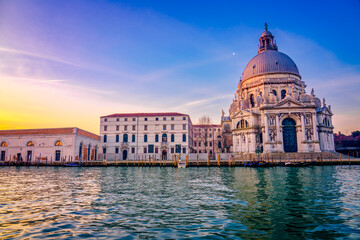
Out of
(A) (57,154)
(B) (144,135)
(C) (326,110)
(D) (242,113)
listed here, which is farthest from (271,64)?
(A) (57,154)

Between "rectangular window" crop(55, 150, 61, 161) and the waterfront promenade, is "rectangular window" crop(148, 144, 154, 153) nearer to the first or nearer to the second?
the waterfront promenade

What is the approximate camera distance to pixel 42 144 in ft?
136

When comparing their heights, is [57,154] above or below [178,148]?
below

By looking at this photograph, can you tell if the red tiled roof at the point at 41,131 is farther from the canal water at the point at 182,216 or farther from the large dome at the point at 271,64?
the large dome at the point at 271,64

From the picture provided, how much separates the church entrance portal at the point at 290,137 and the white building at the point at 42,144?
1389 inches

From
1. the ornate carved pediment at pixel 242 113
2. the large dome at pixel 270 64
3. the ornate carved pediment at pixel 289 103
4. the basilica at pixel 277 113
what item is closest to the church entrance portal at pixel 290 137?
the basilica at pixel 277 113

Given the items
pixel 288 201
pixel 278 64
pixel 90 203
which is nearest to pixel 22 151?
pixel 90 203

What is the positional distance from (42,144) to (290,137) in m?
42.5

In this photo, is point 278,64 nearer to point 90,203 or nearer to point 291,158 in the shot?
point 291,158

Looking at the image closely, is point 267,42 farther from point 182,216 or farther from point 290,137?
point 182,216

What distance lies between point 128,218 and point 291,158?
36579mm

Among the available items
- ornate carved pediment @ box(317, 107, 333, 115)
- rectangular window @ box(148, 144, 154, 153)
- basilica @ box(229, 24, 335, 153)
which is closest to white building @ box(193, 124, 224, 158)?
basilica @ box(229, 24, 335, 153)

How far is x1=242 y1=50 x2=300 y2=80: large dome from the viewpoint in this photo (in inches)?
1932

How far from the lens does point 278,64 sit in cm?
4931
